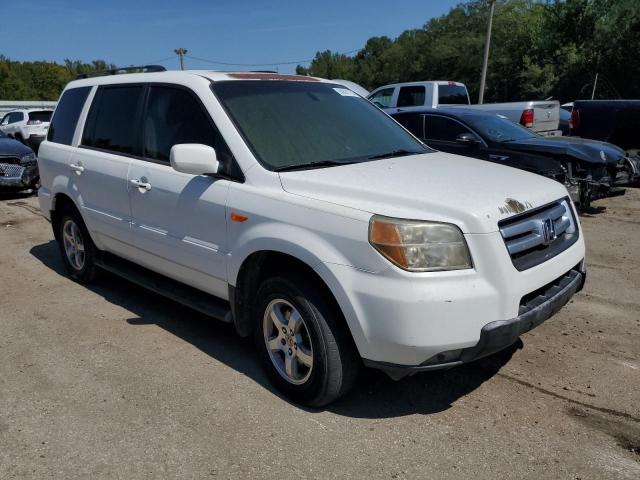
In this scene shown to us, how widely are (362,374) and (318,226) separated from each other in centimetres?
121

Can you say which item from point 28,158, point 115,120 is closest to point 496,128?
point 115,120

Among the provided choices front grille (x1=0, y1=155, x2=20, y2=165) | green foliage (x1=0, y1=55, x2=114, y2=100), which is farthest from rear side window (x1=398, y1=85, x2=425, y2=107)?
green foliage (x1=0, y1=55, x2=114, y2=100)

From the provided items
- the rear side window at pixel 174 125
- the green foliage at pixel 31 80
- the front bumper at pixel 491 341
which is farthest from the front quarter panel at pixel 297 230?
the green foliage at pixel 31 80

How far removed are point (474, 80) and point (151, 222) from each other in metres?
49.2

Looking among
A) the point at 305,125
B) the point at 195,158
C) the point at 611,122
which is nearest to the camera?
the point at 195,158

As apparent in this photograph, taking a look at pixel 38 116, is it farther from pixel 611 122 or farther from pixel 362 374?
pixel 362 374

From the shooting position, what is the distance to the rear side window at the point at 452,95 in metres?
14.3

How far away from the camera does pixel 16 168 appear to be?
421 inches

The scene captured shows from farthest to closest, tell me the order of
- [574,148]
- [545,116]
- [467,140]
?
[545,116] → [574,148] → [467,140]

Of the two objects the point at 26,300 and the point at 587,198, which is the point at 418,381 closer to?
the point at 26,300

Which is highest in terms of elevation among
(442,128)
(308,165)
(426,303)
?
(308,165)

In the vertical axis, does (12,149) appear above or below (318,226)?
below

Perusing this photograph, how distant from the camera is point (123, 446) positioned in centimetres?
292

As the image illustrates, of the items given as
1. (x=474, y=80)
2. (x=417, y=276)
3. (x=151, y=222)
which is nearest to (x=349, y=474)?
(x=417, y=276)
